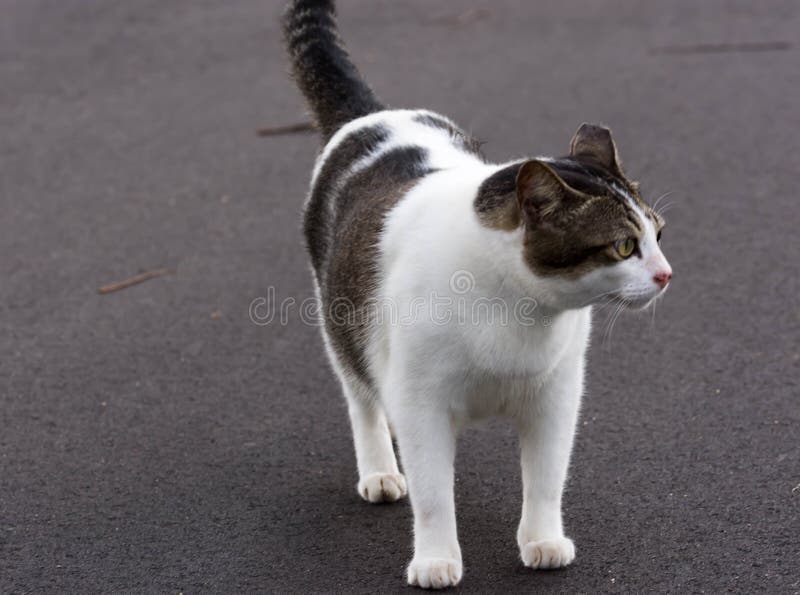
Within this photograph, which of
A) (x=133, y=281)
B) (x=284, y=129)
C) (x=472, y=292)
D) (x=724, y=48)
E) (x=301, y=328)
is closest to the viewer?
(x=472, y=292)

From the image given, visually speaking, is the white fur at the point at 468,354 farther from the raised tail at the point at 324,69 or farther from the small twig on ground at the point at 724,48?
the small twig on ground at the point at 724,48

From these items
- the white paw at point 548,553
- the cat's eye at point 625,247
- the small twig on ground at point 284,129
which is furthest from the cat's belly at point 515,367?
the small twig on ground at point 284,129

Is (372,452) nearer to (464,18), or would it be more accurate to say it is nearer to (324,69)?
(324,69)

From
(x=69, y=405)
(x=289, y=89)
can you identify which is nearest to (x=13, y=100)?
(x=289, y=89)

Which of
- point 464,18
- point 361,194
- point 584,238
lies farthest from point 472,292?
point 464,18

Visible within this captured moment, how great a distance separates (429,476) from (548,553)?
407mm

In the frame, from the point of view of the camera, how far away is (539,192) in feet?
8.46

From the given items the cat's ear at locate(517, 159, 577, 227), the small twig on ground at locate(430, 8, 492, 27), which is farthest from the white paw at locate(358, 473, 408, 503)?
the small twig on ground at locate(430, 8, 492, 27)

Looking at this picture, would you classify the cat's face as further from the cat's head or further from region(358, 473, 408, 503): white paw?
region(358, 473, 408, 503): white paw

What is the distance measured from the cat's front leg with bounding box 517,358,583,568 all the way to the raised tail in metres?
1.31

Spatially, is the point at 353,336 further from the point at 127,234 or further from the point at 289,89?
the point at 289,89

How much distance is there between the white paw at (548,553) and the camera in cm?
298

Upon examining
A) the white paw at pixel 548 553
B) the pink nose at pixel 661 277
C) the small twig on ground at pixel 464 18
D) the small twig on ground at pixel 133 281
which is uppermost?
the pink nose at pixel 661 277

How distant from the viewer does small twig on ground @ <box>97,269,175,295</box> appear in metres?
4.98
